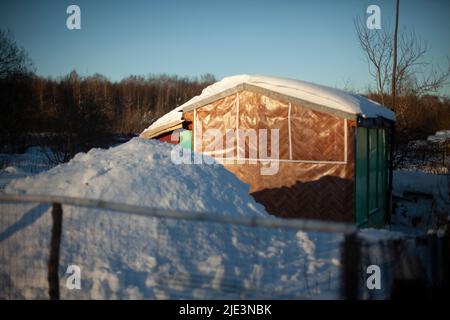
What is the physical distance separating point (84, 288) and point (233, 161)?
5881 mm

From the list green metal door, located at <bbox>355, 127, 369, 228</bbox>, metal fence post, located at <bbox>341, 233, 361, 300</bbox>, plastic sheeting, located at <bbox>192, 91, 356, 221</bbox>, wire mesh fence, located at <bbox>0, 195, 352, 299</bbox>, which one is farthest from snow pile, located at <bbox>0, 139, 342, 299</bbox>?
green metal door, located at <bbox>355, 127, 369, 228</bbox>

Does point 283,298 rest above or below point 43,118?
below

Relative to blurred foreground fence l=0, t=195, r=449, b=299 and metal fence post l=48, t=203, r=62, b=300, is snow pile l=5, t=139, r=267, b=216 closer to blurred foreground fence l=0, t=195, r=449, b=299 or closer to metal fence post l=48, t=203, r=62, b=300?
blurred foreground fence l=0, t=195, r=449, b=299

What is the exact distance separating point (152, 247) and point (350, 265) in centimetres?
269

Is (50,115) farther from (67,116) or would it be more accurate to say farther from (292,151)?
(292,151)

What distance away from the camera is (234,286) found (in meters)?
3.90

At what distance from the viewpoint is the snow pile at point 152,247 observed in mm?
4145

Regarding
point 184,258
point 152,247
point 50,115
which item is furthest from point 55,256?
point 50,115

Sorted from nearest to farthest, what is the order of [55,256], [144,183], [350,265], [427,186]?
[350,265]
[55,256]
[144,183]
[427,186]

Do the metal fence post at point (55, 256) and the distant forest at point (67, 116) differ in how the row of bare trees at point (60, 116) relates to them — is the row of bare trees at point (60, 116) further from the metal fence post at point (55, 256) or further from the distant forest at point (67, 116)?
the metal fence post at point (55, 256)

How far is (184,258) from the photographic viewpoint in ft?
15.6

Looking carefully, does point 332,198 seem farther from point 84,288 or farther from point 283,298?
point 84,288

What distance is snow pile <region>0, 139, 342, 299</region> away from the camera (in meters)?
4.14

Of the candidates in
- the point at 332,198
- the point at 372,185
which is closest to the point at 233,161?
the point at 332,198
